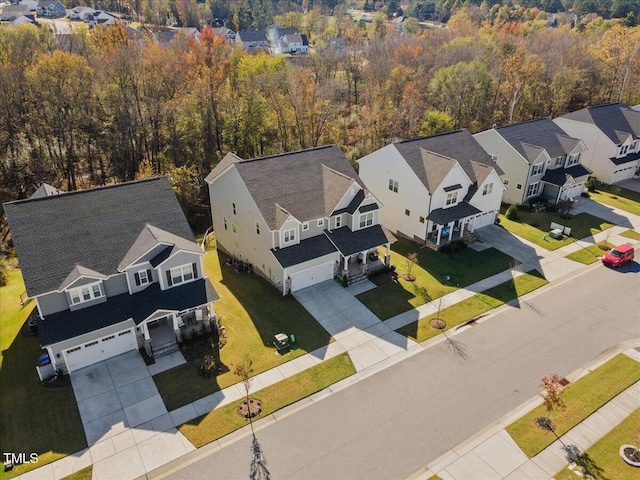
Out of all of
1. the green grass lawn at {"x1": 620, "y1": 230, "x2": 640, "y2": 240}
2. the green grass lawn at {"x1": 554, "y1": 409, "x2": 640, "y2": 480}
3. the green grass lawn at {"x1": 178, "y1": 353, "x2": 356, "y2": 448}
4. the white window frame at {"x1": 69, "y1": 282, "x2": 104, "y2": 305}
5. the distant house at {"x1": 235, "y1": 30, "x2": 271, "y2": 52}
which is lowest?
the green grass lawn at {"x1": 620, "y1": 230, "x2": 640, "y2": 240}

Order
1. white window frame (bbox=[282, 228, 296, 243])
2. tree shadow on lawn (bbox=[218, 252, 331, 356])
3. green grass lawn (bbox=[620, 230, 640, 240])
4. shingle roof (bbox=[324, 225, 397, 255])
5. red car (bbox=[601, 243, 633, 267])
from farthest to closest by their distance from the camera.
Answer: green grass lawn (bbox=[620, 230, 640, 240]) < red car (bbox=[601, 243, 633, 267]) < shingle roof (bbox=[324, 225, 397, 255]) < white window frame (bbox=[282, 228, 296, 243]) < tree shadow on lawn (bbox=[218, 252, 331, 356])

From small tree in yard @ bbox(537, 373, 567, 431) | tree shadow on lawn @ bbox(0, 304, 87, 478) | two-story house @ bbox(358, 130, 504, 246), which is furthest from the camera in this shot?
two-story house @ bbox(358, 130, 504, 246)

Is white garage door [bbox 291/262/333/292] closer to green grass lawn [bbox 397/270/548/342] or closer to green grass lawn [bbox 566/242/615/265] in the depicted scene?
green grass lawn [bbox 397/270/548/342]

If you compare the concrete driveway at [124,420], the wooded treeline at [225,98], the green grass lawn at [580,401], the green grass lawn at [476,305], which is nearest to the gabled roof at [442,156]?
the green grass lawn at [476,305]

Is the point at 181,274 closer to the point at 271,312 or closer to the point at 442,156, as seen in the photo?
the point at 271,312

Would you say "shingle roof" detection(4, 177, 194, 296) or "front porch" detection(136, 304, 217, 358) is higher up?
"shingle roof" detection(4, 177, 194, 296)

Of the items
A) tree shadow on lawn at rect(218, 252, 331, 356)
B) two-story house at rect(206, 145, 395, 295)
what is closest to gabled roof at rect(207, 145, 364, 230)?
two-story house at rect(206, 145, 395, 295)
